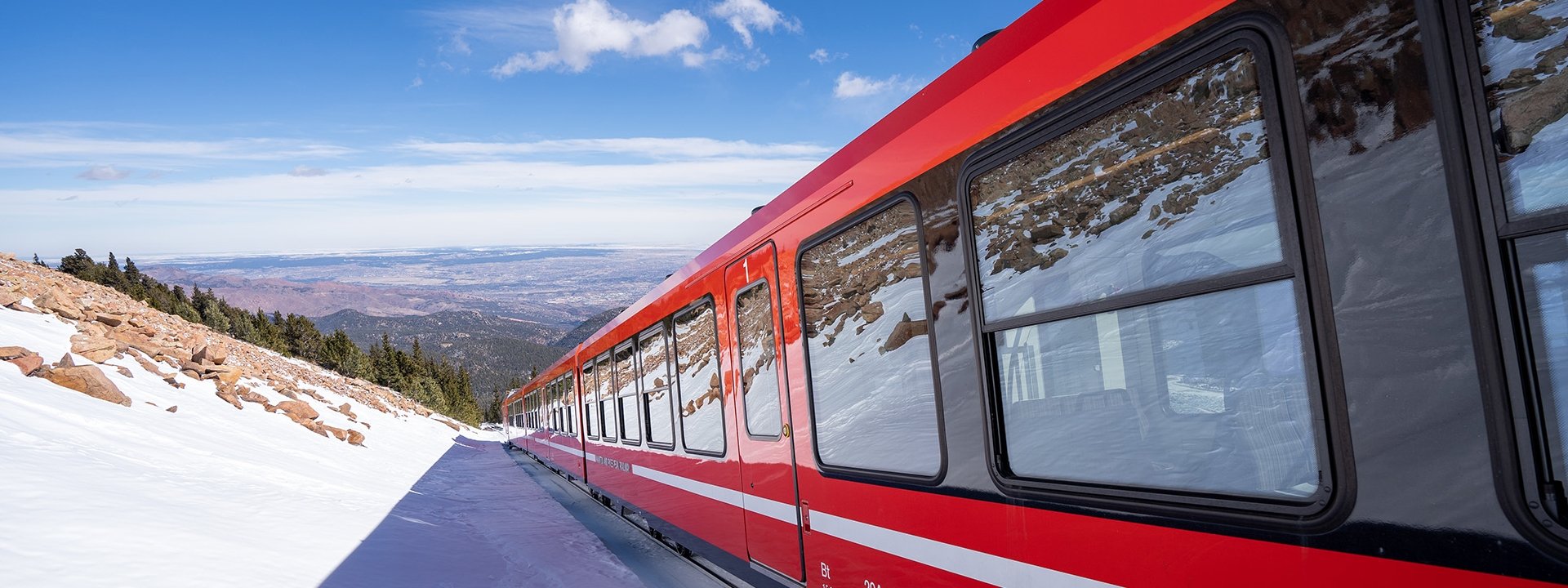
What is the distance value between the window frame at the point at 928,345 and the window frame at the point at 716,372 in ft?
5.29

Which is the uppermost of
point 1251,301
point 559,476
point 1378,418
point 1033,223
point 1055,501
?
point 1033,223

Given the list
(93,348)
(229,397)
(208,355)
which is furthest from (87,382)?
(208,355)

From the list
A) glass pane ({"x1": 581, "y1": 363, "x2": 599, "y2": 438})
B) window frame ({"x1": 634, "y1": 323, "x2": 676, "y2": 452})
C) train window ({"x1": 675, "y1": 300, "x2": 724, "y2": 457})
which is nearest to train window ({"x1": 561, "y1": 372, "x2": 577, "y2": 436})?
glass pane ({"x1": 581, "y1": 363, "x2": 599, "y2": 438})

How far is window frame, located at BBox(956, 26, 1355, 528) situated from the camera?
72.9 inches

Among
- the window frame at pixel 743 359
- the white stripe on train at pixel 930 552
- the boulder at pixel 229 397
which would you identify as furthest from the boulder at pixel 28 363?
the white stripe on train at pixel 930 552

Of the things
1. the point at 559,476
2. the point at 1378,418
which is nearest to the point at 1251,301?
the point at 1378,418

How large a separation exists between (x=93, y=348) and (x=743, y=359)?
50.6ft

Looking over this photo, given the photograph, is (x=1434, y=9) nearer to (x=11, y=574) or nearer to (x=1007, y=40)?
(x=1007, y=40)

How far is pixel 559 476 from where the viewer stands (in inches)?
766

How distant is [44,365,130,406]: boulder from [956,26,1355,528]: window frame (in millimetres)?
14461

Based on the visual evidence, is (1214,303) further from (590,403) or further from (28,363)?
(28,363)

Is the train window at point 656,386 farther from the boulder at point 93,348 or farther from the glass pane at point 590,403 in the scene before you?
the boulder at point 93,348

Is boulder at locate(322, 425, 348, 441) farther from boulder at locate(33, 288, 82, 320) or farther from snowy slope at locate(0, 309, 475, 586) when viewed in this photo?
boulder at locate(33, 288, 82, 320)

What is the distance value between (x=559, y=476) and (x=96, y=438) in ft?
33.9
